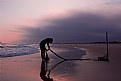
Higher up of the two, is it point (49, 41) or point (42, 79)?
point (49, 41)

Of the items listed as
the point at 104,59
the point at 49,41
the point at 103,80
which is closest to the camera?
the point at 103,80

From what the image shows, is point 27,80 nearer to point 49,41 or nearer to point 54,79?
point 54,79

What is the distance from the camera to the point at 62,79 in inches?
489

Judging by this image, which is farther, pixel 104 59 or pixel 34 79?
pixel 104 59

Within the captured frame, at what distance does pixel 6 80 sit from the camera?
12.0 metres

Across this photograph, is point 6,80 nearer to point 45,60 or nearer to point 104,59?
point 45,60

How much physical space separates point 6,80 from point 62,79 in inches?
101

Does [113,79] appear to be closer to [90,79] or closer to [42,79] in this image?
[90,79]

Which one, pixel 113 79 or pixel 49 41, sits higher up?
pixel 49 41

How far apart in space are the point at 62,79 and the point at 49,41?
664cm

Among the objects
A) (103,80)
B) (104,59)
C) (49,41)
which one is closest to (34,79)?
(103,80)

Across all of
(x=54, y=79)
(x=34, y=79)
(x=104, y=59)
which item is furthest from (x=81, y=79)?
(x=104, y=59)

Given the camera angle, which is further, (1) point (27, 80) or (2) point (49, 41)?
(2) point (49, 41)

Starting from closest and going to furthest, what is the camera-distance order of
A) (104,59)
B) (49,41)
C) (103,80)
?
(103,80) → (49,41) → (104,59)
